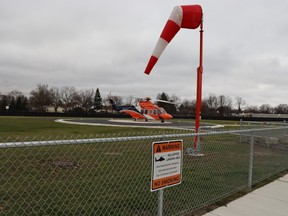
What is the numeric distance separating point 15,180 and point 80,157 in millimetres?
2818

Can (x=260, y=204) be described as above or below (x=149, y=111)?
below

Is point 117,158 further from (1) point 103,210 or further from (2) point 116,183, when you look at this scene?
(1) point 103,210

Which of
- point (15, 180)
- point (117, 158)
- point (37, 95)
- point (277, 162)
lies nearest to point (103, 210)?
point (15, 180)

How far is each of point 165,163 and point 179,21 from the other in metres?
6.59

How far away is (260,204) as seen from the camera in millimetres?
4980

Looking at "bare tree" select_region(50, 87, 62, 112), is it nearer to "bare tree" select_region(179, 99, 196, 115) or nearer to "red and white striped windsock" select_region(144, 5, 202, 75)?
"bare tree" select_region(179, 99, 196, 115)

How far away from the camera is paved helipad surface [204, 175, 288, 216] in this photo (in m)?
4.53

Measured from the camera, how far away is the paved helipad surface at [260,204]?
4.53 meters

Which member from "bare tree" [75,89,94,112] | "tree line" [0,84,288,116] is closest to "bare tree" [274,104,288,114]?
"tree line" [0,84,288,116]

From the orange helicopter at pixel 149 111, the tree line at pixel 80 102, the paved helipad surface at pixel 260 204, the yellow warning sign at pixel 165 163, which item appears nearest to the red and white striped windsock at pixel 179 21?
the paved helipad surface at pixel 260 204

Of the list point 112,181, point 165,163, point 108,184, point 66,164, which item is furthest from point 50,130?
point 165,163

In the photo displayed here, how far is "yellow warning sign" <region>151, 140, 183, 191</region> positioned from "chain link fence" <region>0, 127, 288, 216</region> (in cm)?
21

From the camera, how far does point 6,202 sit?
447 centimetres

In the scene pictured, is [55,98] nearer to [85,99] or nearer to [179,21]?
[85,99]
